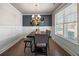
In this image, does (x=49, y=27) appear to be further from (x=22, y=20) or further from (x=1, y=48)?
(x=1, y=48)

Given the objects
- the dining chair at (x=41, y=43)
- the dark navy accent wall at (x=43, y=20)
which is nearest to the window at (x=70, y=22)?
the dining chair at (x=41, y=43)

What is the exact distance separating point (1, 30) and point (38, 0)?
3738mm

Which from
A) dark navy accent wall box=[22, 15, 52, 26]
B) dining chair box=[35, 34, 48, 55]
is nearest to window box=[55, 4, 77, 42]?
dining chair box=[35, 34, 48, 55]

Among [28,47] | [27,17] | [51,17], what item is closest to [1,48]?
[28,47]

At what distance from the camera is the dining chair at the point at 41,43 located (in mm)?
4316

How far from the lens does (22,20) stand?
8008 millimetres

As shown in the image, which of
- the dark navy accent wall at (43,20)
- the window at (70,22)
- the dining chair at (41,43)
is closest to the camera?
the window at (70,22)

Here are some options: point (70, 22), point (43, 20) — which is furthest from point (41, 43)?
point (43, 20)

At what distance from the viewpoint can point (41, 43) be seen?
4477 millimetres

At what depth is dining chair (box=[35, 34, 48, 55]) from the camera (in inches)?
170

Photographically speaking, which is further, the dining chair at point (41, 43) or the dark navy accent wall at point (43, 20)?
the dark navy accent wall at point (43, 20)

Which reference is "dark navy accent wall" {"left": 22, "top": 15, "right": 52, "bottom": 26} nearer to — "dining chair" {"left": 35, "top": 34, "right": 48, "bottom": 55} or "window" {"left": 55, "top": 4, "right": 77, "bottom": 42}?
"window" {"left": 55, "top": 4, "right": 77, "bottom": 42}

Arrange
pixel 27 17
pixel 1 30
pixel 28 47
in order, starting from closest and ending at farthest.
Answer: pixel 1 30
pixel 28 47
pixel 27 17

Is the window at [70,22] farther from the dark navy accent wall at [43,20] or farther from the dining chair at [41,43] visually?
the dark navy accent wall at [43,20]
